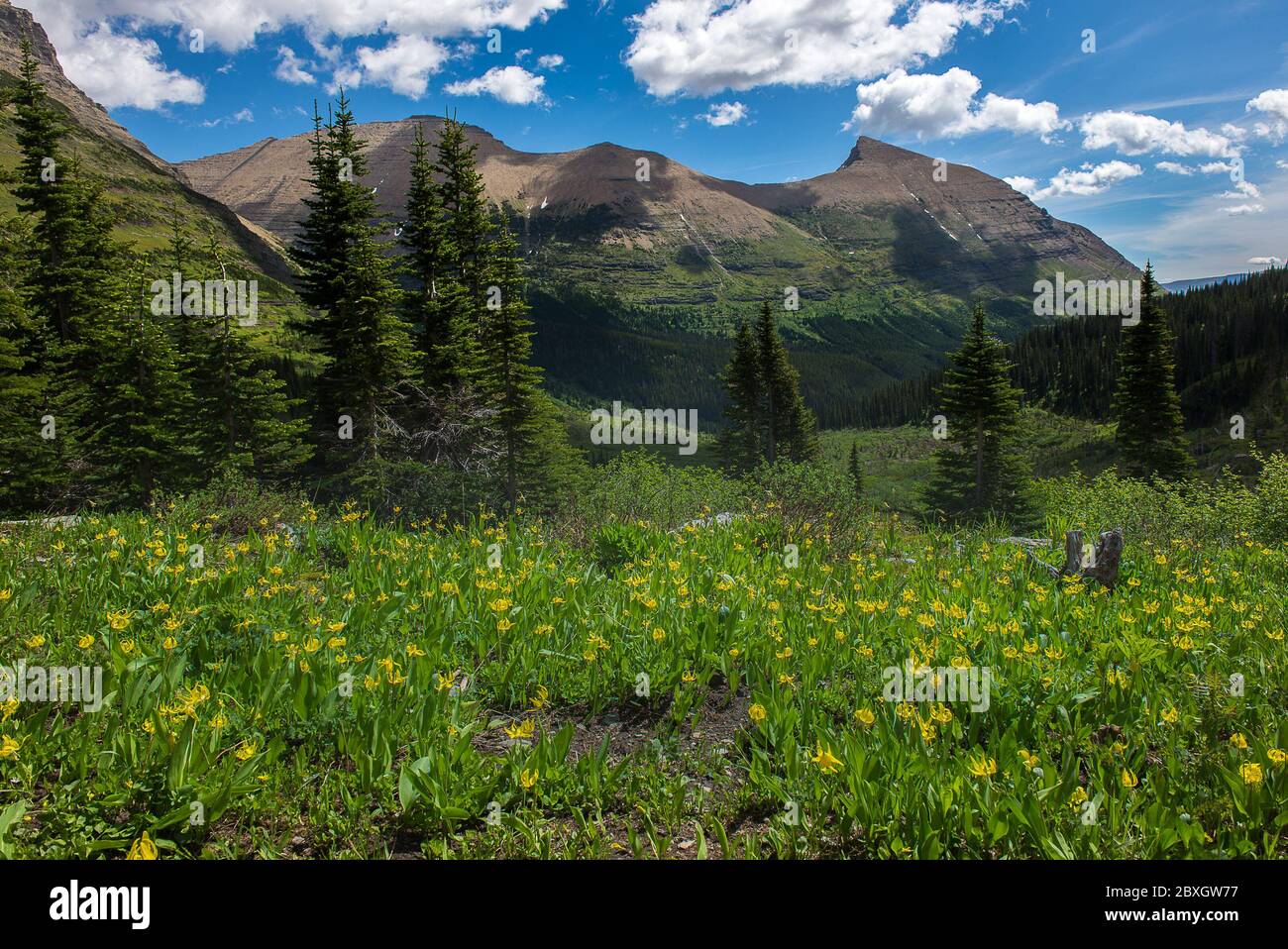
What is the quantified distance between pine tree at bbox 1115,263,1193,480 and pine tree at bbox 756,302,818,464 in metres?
21.1

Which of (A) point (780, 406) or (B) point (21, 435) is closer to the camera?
(B) point (21, 435)

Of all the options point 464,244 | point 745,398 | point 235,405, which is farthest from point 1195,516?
point 745,398

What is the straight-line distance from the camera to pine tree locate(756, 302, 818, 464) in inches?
1997

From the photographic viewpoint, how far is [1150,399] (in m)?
48.0

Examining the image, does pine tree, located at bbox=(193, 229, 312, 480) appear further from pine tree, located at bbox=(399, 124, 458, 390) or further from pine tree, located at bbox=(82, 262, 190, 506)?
pine tree, located at bbox=(399, 124, 458, 390)

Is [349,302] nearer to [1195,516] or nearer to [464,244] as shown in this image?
[464,244]

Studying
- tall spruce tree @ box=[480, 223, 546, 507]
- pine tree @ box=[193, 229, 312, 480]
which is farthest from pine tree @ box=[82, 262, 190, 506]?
tall spruce tree @ box=[480, 223, 546, 507]

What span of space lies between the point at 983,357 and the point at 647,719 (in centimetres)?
4274

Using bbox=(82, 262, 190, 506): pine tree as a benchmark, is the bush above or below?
below

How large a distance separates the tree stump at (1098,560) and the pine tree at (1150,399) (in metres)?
49.5

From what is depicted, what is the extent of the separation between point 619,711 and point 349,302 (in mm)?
19961

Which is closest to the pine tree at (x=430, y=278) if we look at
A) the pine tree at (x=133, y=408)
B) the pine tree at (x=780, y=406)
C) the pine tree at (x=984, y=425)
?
the pine tree at (x=133, y=408)

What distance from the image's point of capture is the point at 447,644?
5.09 m
